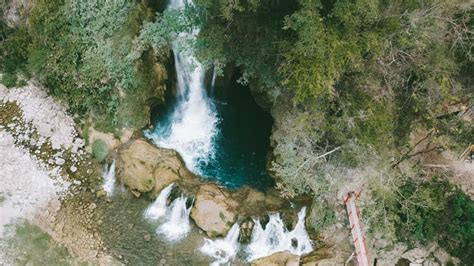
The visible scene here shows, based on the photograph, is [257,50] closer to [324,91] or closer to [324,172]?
[324,91]

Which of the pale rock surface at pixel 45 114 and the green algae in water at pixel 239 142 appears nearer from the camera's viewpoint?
the green algae in water at pixel 239 142

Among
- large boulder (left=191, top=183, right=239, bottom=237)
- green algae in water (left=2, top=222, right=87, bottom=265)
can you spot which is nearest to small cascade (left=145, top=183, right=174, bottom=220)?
large boulder (left=191, top=183, right=239, bottom=237)

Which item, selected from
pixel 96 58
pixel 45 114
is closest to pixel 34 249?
pixel 45 114

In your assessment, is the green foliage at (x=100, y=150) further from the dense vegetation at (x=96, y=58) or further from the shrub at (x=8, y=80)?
the shrub at (x=8, y=80)

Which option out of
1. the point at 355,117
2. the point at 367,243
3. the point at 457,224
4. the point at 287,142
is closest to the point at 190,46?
the point at 287,142

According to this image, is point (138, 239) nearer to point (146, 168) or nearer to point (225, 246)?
point (146, 168)

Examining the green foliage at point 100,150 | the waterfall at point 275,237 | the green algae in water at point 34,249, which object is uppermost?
the green foliage at point 100,150

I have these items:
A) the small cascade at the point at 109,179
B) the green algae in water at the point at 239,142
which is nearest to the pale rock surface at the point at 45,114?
the small cascade at the point at 109,179
